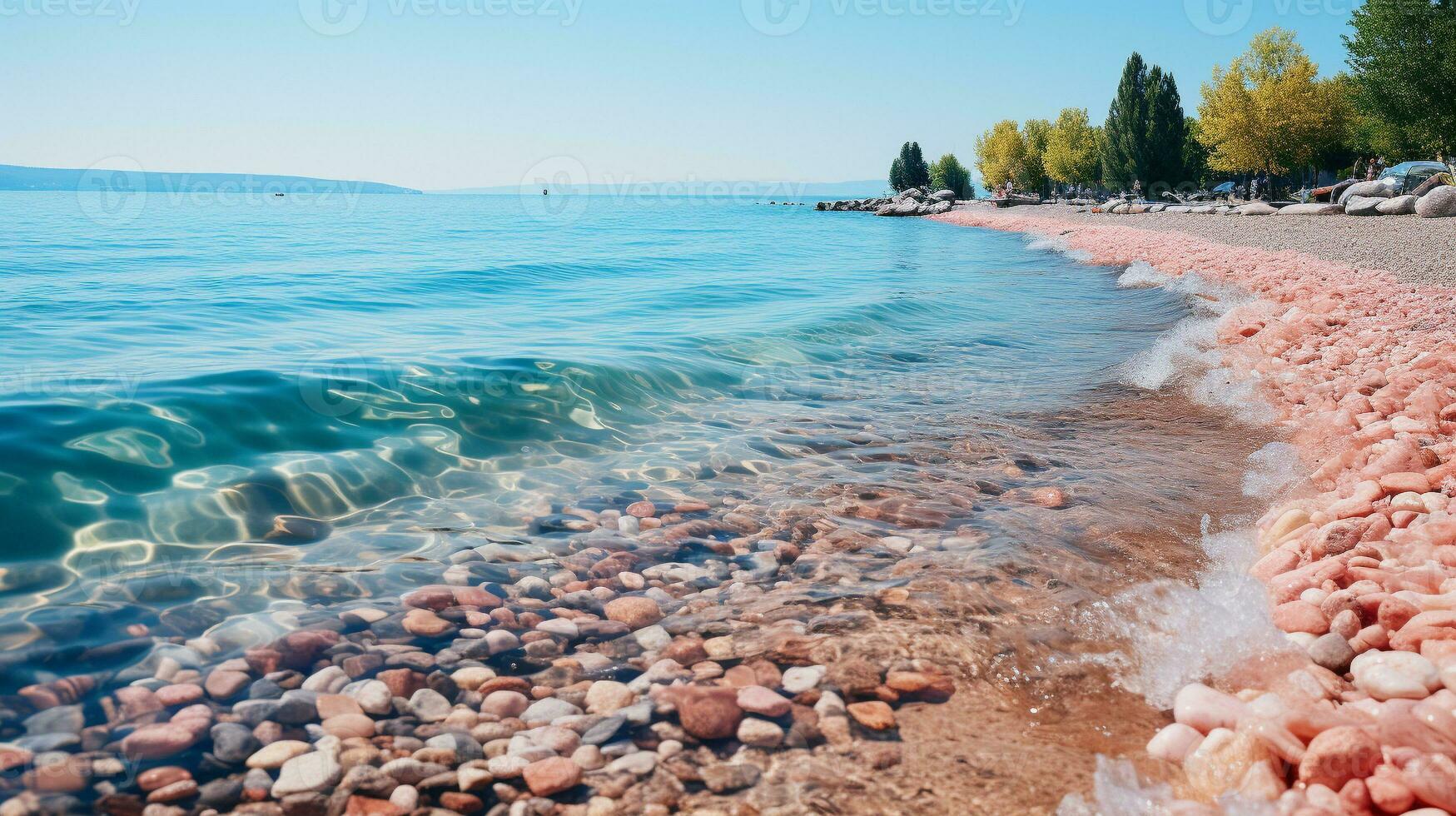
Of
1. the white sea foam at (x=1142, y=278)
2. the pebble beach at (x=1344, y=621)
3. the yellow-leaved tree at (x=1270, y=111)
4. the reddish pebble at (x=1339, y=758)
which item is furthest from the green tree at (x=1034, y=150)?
the reddish pebble at (x=1339, y=758)

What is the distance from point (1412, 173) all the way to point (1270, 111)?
909 centimetres

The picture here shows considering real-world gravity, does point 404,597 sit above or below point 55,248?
below

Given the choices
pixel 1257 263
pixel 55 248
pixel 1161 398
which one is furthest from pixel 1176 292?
pixel 55 248

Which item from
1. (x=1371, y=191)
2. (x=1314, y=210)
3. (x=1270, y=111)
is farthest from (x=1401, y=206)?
(x=1270, y=111)

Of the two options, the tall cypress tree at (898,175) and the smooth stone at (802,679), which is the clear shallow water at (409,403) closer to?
the smooth stone at (802,679)

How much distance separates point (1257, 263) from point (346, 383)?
14.8 meters

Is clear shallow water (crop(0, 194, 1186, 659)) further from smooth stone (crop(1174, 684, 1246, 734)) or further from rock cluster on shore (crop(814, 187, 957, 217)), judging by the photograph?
rock cluster on shore (crop(814, 187, 957, 217))

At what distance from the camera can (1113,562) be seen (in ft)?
10.6

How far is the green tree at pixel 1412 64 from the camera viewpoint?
29062 mm

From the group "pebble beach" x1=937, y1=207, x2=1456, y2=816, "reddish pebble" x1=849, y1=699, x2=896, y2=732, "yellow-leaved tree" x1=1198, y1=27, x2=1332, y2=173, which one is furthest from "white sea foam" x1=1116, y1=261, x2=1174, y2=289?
"yellow-leaved tree" x1=1198, y1=27, x2=1332, y2=173

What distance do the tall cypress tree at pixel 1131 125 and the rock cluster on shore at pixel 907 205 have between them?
15.6m

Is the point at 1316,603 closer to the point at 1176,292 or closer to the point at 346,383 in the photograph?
the point at 346,383

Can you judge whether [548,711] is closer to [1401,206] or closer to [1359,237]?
[1359,237]

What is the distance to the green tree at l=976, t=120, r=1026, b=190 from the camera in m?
84.6
